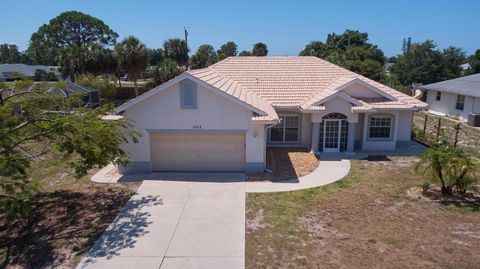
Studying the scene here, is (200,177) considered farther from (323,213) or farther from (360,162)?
(360,162)

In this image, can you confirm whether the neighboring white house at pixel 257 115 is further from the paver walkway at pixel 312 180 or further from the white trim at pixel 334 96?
the paver walkway at pixel 312 180

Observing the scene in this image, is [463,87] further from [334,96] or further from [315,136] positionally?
[315,136]

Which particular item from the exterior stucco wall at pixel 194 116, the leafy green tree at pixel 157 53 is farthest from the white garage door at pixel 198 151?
the leafy green tree at pixel 157 53

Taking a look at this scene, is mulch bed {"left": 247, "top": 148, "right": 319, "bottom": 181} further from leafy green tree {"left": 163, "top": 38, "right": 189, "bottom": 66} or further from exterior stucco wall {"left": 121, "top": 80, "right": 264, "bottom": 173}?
leafy green tree {"left": 163, "top": 38, "right": 189, "bottom": 66}

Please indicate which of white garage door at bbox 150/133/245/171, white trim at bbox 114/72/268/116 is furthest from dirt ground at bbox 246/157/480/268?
white trim at bbox 114/72/268/116

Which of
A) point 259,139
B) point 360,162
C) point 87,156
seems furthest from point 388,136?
point 87,156
